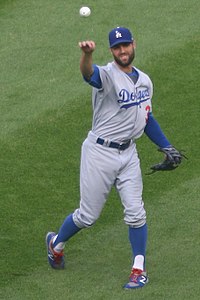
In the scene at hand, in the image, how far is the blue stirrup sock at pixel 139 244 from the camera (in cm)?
809

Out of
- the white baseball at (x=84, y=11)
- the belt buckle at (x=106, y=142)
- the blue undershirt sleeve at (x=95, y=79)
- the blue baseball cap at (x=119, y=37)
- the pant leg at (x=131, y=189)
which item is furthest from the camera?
the white baseball at (x=84, y=11)

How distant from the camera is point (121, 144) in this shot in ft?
26.7

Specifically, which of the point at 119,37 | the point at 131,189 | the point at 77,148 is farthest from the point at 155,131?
the point at 77,148

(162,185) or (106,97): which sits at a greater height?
(106,97)

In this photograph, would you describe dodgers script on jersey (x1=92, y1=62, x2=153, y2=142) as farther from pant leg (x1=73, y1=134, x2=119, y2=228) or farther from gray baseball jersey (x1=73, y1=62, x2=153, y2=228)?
pant leg (x1=73, y1=134, x2=119, y2=228)

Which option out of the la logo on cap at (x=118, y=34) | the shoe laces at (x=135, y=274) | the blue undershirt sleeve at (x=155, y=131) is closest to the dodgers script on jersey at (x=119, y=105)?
the blue undershirt sleeve at (x=155, y=131)

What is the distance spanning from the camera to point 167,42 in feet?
42.5

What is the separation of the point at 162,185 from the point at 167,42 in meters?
3.41

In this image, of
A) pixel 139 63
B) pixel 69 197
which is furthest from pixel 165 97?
pixel 69 197

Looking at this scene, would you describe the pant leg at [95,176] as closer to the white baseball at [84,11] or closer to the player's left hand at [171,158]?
the player's left hand at [171,158]

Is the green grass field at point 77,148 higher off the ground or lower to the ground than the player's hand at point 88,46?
lower

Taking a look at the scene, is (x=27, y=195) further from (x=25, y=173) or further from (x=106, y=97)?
(x=106, y=97)

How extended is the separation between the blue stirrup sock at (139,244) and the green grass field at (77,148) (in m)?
0.18

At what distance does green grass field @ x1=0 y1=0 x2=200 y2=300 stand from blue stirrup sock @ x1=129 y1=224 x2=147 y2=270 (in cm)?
18
